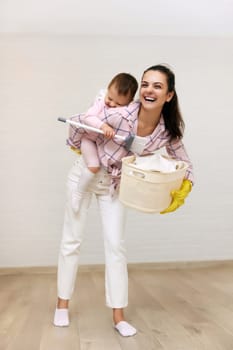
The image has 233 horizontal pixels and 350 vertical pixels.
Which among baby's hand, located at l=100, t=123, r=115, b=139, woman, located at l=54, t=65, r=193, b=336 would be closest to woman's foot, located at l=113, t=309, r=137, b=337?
woman, located at l=54, t=65, r=193, b=336

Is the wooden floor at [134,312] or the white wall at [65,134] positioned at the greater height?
the white wall at [65,134]

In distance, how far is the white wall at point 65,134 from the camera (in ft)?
11.6

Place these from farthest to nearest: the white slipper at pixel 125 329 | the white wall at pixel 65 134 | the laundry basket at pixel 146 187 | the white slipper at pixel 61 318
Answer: the white wall at pixel 65 134 → the white slipper at pixel 61 318 → the white slipper at pixel 125 329 → the laundry basket at pixel 146 187

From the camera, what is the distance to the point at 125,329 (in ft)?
7.09

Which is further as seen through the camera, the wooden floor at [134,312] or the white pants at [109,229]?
the white pants at [109,229]

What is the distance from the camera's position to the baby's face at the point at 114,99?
216 cm

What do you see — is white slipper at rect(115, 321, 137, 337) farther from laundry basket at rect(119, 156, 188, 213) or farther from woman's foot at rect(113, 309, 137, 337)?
laundry basket at rect(119, 156, 188, 213)

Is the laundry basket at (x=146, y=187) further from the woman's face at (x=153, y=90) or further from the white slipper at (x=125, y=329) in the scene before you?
the white slipper at (x=125, y=329)

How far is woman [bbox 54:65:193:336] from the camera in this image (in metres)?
2.06

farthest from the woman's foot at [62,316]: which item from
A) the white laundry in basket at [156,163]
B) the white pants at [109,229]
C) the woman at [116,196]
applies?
the white laundry in basket at [156,163]

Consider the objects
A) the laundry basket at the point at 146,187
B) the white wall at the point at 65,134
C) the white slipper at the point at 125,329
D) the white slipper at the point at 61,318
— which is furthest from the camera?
the white wall at the point at 65,134

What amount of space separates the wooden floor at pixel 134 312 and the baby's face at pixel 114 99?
38.8 inches

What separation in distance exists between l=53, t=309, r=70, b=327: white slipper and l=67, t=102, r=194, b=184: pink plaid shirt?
659mm

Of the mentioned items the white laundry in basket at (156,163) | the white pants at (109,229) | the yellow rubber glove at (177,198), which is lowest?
the white pants at (109,229)
